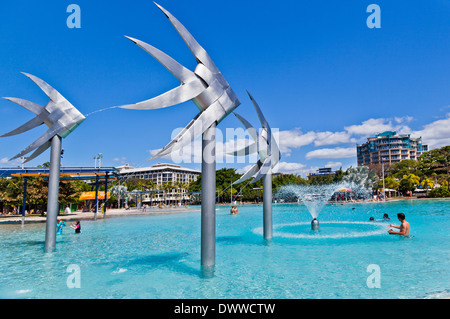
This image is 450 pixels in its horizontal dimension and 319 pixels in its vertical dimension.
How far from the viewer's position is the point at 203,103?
8648 millimetres

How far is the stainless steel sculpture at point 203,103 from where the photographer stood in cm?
812

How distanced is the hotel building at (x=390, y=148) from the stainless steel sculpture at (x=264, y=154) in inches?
5681

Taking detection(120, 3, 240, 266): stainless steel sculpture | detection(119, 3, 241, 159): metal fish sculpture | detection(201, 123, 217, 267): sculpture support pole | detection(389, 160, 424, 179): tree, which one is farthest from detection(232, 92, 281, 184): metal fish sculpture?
detection(389, 160, 424, 179): tree

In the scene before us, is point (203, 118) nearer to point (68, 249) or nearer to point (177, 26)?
point (177, 26)

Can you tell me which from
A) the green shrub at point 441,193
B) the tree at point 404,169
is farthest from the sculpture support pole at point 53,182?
the tree at point 404,169

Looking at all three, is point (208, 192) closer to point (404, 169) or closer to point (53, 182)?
point (53, 182)

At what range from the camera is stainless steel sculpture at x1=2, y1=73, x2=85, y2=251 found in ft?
40.3

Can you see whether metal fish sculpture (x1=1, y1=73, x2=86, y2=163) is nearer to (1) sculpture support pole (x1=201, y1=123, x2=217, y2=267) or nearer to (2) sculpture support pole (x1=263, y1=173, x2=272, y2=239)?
(1) sculpture support pole (x1=201, y1=123, x2=217, y2=267)

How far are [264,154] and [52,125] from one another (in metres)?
9.07

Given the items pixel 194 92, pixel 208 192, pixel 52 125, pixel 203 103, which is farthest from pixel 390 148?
pixel 194 92

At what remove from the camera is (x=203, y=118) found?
8469 millimetres

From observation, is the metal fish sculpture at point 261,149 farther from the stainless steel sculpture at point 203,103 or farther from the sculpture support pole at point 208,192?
the sculpture support pole at point 208,192
